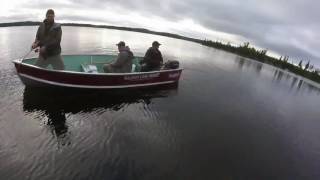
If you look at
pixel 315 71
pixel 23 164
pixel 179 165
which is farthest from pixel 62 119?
pixel 315 71

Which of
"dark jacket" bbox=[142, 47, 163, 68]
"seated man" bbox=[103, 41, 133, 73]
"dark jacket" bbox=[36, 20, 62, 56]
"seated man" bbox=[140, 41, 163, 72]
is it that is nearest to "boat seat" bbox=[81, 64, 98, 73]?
"seated man" bbox=[103, 41, 133, 73]

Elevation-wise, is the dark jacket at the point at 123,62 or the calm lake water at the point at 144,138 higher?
the dark jacket at the point at 123,62

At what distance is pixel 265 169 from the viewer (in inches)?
392

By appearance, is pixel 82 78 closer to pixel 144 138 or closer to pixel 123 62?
pixel 123 62

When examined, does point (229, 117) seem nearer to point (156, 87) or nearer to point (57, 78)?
point (156, 87)

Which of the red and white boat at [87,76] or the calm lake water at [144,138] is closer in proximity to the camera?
the calm lake water at [144,138]

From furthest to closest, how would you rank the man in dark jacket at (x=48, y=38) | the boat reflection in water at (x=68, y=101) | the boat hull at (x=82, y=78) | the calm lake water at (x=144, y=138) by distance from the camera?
the boat hull at (x=82, y=78)
the man in dark jacket at (x=48, y=38)
the boat reflection in water at (x=68, y=101)
the calm lake water at (x=144, y=138)

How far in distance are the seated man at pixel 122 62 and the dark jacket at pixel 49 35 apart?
12.2 ft

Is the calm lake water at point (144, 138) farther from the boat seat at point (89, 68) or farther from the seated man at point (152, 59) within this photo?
the seated man at point (152, 59)

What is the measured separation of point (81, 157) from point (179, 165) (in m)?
3.13

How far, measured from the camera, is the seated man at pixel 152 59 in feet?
58.1

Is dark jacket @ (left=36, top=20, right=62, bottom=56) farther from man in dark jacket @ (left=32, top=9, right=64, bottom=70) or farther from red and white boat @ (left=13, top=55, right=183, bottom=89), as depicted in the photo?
red and white boat @ (left=13, top=55, right=183, bottom=89)

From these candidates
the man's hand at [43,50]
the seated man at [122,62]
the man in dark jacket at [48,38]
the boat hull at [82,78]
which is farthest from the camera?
the seated man at [122,62]

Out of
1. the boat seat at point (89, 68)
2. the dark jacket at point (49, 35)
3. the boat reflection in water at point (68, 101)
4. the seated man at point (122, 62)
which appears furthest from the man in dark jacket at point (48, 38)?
the seated man at point (122, 62)
